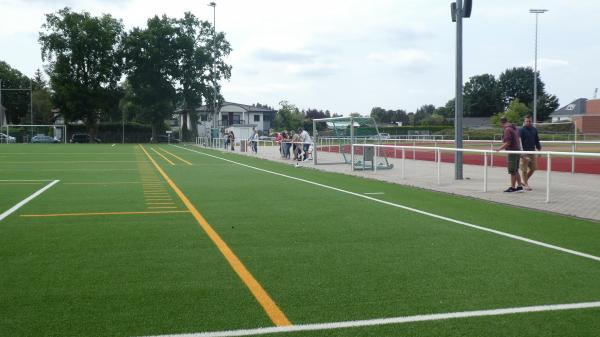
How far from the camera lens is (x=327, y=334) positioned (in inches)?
156

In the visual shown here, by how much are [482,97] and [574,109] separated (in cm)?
2590

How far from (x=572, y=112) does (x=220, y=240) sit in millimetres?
105057

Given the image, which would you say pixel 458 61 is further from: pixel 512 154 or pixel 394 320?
pixel 394 320

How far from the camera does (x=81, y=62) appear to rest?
71.4m

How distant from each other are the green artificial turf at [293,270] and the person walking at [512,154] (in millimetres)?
2938

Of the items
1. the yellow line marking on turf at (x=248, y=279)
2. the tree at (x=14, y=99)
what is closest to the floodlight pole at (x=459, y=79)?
the yellow line marking on turf at (x=248, y=279)

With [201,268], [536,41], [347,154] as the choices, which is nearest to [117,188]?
[201,268]

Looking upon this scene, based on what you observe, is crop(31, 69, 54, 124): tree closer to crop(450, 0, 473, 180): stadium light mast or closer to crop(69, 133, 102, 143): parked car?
crop(69, 133, 102, 143): parked car

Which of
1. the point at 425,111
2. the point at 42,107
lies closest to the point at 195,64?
the point at 42,107

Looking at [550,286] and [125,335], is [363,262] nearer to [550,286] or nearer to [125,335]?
[550,286]

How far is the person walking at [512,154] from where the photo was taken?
13.0m

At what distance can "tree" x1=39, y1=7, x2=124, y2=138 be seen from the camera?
2766 inches

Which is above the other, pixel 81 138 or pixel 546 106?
pixel 546 106

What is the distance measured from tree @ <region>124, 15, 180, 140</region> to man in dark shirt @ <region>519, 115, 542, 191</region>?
63798 millimetres
